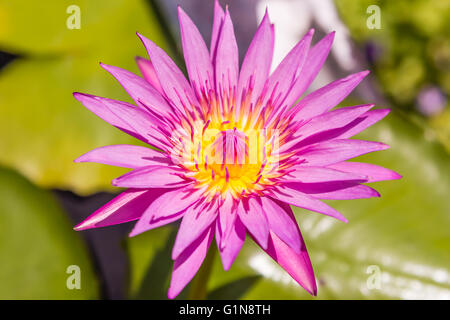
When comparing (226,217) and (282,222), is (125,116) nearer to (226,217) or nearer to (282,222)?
(226,217)

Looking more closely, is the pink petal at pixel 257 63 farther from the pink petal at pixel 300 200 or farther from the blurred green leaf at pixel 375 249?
the blurred green leaf at pixel 375 249

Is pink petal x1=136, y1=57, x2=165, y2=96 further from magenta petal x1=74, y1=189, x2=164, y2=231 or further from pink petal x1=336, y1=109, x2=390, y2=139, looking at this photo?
pink petal x1=336, y1=109, x2=390, y2=139

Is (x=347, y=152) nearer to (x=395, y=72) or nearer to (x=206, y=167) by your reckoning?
(x=206, y=167)

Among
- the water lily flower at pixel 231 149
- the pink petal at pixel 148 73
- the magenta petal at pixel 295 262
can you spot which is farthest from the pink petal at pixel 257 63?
the magenta petal at pixel 295 262

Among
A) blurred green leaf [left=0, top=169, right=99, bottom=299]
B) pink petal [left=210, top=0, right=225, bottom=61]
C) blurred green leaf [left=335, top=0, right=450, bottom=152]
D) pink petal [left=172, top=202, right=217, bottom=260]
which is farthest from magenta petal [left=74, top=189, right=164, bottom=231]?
blurred green leaf [left=335, top=0, right=450, bottom=152]

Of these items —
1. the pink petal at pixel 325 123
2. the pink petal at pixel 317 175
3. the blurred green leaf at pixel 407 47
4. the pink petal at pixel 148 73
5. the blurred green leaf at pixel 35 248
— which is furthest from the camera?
the blurred green leaf at pixel 407 47

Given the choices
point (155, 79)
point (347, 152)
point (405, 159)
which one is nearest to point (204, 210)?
point (347, 152)

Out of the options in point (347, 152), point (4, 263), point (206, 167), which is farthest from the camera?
point (4, 263)

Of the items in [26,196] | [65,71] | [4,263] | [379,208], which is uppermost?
[65,71]
